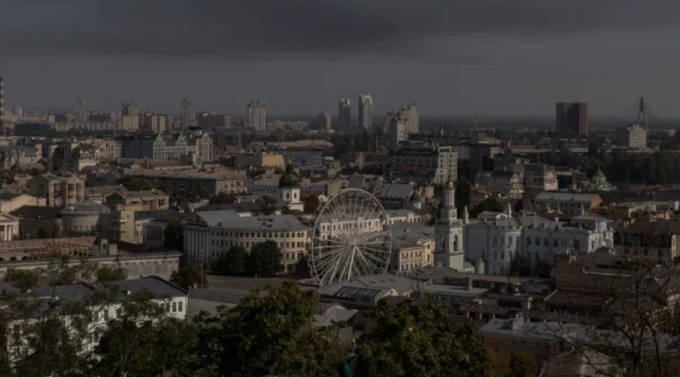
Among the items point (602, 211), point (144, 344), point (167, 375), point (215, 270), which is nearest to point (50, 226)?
point (215, 270)

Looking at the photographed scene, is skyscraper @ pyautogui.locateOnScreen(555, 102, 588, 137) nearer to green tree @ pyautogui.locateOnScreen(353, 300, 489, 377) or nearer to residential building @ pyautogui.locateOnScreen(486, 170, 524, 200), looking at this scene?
residential building @ pyautogui.locateOnScreen(486, 170, 524, 200)

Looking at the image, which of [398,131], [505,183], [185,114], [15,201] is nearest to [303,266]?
[15,201]

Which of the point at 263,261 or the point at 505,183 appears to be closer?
the point at 263,261

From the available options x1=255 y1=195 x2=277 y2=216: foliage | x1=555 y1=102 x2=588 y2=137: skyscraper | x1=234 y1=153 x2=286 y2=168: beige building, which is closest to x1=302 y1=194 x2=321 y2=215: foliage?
x1=255 y1=195 x2=277 y2=216: foliage

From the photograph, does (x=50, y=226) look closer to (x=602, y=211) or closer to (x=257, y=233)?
(x=257, y=233)

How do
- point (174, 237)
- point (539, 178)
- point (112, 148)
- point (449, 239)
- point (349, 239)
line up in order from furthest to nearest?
point (112, 148) → point (539, 178) → point (174, 237) → point (449, 239) → point (349, 239)

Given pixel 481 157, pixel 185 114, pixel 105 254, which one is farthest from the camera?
pixel 185 114

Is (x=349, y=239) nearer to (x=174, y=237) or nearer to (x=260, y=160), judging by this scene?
(x=174, y=237)
